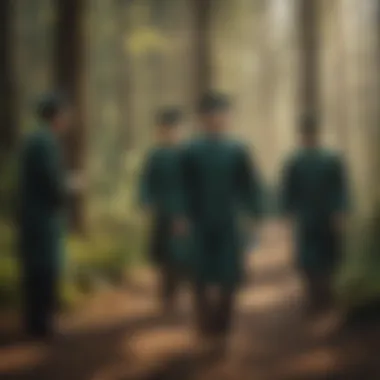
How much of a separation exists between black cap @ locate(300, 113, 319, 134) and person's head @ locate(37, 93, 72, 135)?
22.0 inches

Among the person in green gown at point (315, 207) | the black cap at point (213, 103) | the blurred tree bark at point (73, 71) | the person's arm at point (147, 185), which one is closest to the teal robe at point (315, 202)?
the person in green gown at point (315, 207)

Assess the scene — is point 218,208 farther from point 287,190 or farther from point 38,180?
point 38,180

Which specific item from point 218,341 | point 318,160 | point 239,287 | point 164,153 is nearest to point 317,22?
point 318,160

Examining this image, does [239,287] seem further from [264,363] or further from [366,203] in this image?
[366,203]

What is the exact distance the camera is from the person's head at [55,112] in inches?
83.4

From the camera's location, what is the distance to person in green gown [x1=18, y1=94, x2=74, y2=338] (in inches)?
82.7

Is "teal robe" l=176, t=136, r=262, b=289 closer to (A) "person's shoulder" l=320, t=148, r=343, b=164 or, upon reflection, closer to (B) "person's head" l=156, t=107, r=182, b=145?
(B) "person's head" l=156, t=107, r=182, b=145

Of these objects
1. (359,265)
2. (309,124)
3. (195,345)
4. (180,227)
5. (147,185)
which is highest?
(309,124)

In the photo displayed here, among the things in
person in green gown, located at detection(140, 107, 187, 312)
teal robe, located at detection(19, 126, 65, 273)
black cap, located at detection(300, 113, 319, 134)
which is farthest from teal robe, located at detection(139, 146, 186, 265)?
black cap, located at detection(300, 113, 319, 134)

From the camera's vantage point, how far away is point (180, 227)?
83.9 inches

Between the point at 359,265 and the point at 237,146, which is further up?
the point at 237,146

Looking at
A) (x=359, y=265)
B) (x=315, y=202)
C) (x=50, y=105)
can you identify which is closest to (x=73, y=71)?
(x=50, y=105)

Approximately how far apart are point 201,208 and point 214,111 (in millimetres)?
236

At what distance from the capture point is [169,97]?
6.97ft
